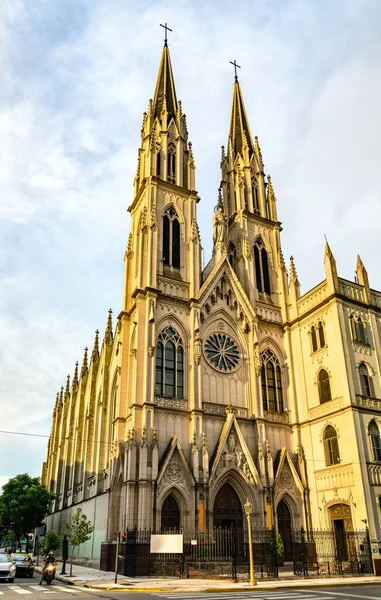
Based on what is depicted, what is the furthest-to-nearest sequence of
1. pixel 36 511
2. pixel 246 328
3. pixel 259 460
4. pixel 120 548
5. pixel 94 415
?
pixel 36 511
pixel 94 415
pixel 246 328
pixel 259 460
pixel 120 548

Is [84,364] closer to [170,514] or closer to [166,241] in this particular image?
[166,241]

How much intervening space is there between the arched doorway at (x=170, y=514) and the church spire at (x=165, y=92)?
30899mm

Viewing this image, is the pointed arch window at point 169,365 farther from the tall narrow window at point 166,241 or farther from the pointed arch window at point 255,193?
the pointed arch window at point 255,193

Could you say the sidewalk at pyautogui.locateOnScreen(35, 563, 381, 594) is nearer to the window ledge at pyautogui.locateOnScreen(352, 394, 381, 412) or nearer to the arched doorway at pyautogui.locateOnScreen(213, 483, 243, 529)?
the arched doorway at pyautogui.locateOnScreen(213, 483, 243, 529)

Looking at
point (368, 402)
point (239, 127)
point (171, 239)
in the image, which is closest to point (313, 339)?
point (368, 402)

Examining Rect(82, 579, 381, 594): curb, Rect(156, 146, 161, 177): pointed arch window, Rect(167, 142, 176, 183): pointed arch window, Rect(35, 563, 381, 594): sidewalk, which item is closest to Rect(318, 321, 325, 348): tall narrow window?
Rect(35, 563, 381, 594): sidewalk

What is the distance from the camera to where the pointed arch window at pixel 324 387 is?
32938 millimetres

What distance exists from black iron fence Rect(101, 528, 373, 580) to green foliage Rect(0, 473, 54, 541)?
1001 inches

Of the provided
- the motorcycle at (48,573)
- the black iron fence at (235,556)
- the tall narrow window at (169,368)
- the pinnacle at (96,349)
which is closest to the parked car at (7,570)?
the motorcycle at (48,573)

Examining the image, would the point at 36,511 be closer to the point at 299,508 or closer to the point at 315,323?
the point at 299,508

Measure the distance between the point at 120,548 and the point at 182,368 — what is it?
37.7 ft

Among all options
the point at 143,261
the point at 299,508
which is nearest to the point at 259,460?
the point at 299,508

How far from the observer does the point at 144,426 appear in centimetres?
2944

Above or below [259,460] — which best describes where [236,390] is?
above
